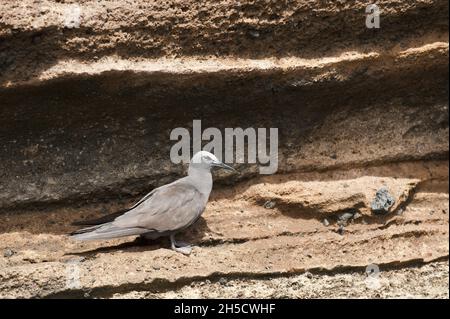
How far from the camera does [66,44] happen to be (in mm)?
4082

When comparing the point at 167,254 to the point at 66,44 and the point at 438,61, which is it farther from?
the point at 438,61

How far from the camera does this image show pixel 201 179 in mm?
4418

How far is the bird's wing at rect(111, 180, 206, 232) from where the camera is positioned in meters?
4.17

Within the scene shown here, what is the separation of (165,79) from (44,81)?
617 mm

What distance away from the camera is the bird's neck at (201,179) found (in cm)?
439

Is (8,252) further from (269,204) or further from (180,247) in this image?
(269,204)

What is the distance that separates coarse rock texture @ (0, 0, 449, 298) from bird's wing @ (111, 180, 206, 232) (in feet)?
0.58

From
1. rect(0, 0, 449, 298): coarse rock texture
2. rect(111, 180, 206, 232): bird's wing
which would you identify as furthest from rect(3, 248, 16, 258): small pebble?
rect(111, 180, 206, 232): bird's wing

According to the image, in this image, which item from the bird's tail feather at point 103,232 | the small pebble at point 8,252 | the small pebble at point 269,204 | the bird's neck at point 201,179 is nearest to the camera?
the bird's tail feather at point 103,232

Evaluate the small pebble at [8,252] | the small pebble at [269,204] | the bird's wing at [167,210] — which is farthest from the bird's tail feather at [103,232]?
the small pebble at [269,204]

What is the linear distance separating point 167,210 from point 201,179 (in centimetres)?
29

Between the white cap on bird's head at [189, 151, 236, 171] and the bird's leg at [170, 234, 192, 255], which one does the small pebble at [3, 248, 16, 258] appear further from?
the white cap on bird's head at [189, 151, 236, 171]

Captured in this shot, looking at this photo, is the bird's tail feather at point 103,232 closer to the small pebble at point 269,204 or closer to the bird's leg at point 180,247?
the bird's leg at point 180,247

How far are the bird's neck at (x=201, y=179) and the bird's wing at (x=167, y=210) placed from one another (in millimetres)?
43
